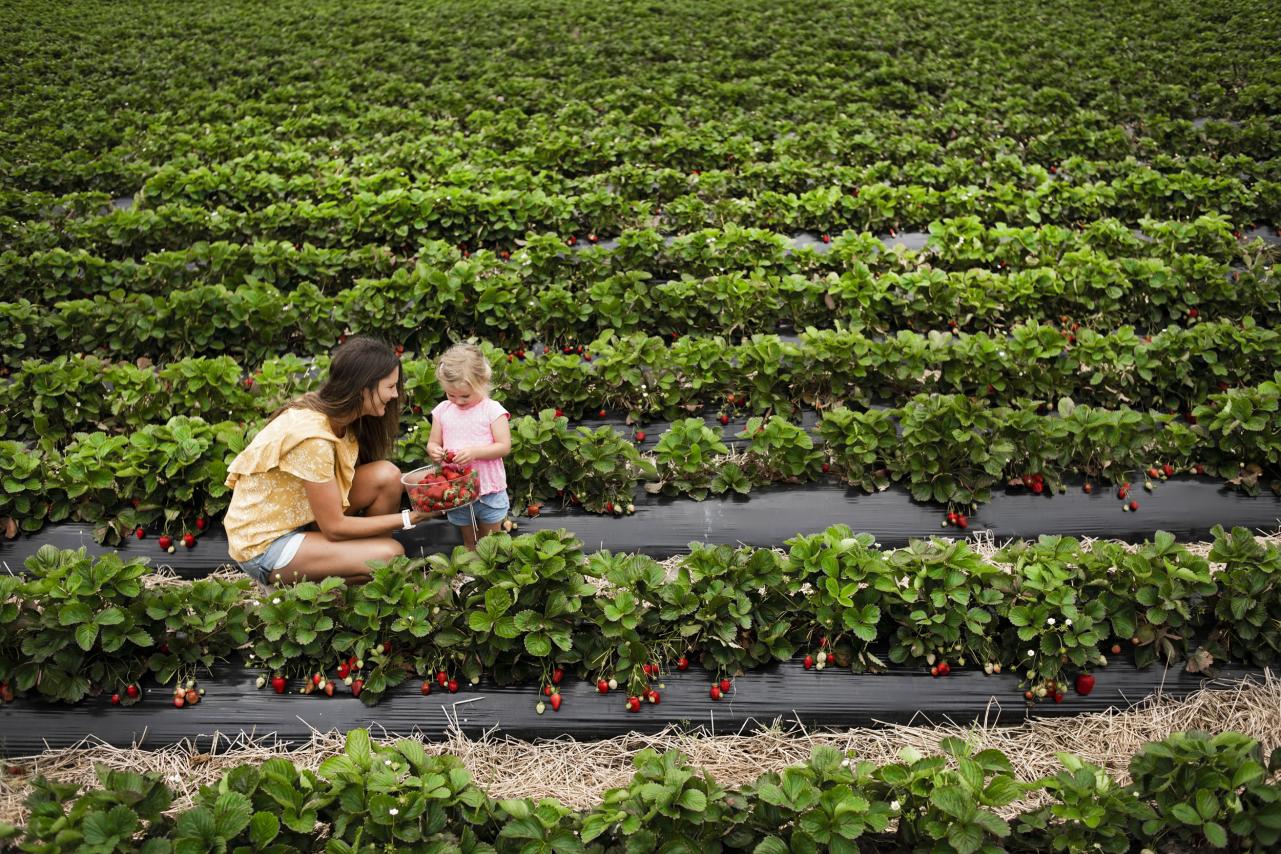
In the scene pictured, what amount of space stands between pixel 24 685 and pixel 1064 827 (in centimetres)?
360

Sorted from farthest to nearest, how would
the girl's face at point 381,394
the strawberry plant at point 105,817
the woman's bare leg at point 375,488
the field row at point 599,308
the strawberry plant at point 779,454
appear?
1. the field row at point 599,308
2. the strawberry plant at point 779,454
3. the woman's bare leg at point 375,488
4. the girl's face at point 381,394
5. the strawberry plant at point 105,817

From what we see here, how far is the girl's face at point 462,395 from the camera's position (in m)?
3.76

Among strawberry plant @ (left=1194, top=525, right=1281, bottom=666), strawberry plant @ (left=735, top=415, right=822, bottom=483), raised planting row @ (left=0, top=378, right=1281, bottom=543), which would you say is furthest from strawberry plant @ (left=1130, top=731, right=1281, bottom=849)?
strawberry plant @ (left=735, top=415, right=822, bottom=483)

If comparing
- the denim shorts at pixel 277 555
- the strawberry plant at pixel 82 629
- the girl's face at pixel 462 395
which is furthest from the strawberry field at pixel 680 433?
the girl's face at pixel 462 395

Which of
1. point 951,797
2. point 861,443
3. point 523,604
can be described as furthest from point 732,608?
point 861,443

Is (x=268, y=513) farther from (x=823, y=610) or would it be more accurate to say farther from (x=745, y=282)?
(x=745, y=282)

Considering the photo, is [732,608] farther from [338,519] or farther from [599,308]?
[599,308]

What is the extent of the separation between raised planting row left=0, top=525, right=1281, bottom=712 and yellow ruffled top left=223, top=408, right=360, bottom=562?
0.71ft

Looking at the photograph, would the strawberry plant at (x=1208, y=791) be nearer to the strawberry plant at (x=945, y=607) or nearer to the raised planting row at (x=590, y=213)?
the strawberry plant at (x=945, y=607)

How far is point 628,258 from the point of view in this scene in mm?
6152

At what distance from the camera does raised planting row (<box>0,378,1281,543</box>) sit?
4.06m

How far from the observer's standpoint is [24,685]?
315cm

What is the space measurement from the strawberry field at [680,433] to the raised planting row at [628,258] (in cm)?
3

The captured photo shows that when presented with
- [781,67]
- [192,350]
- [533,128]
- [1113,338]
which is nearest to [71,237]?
[192,350]
